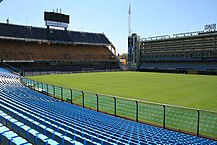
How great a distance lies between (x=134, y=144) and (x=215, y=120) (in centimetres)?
736

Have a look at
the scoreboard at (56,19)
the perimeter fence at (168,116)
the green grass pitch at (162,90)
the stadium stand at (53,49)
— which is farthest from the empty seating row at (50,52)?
the perimeter fence at (168,116)

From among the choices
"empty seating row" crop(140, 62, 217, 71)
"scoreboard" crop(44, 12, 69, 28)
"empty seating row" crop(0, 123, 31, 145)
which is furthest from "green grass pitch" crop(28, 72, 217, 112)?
"scoreboard" crop(44, 12, 69, 28)

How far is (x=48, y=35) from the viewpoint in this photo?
2435 inches

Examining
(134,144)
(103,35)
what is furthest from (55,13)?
(134,144)

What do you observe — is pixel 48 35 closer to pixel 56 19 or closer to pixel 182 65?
pixel 56 19

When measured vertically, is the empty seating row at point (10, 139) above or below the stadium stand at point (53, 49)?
below

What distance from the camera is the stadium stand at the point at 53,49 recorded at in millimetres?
52453

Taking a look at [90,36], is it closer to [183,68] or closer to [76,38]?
[76,38]

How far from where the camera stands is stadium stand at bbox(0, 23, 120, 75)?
172ft

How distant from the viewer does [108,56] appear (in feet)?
235

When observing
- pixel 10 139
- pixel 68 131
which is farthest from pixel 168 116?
pixel 10 139

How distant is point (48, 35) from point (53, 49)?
470 cm

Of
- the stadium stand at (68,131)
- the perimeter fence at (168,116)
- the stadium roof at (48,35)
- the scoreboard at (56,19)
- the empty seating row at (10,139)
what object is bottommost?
the perimeter fence at (168,116)

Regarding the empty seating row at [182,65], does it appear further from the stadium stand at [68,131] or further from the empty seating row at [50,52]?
the stadium stand at [68,131]
